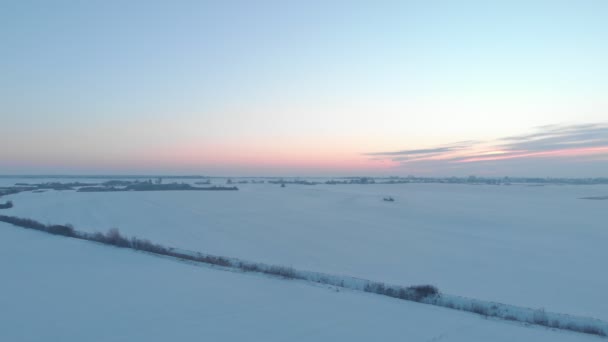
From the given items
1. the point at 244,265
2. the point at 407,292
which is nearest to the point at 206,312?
the point at 407,292

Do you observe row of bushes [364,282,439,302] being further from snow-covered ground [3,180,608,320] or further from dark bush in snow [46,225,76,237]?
dark bush in snow [46,225,76,237]

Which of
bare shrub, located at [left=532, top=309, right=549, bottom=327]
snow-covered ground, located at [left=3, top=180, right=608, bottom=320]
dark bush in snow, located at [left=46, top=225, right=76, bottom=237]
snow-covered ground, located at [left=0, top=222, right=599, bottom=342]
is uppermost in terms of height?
dark bush in snow, located at [left=46, top=225, right=76, bottom=237]

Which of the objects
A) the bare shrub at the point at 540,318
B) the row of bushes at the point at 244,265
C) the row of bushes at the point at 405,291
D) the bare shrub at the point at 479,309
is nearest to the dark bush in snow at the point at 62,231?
the row of bushes at the point at 244,265

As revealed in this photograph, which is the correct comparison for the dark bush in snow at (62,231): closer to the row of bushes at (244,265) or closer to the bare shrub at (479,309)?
the row of bushes at (244,265)

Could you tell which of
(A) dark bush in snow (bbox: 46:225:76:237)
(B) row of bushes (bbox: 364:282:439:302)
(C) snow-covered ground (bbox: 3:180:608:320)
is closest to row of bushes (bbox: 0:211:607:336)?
(B) row of bushes (bbox: 364:282:439:302)

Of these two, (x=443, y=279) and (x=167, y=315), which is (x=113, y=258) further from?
(x=443, y=279)

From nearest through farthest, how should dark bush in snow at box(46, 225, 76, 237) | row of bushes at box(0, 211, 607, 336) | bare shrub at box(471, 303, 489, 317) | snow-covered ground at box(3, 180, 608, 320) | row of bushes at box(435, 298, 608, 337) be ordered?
row of bushes at box(435, 298, 608, 337)
row of bushes at box(0, 211, 607, 336)
bare shrub at box(471, 303, 489, 317)
snow-covered ground at box(3, 180, 608, 320)
dark bush in snow at box(46, 225, 76, 237)

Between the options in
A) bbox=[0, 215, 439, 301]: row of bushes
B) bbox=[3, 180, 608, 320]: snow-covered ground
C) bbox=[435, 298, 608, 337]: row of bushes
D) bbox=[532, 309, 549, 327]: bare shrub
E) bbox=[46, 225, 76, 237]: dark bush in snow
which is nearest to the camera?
bbox=[435, 298, 608, 337]: row of bushes
